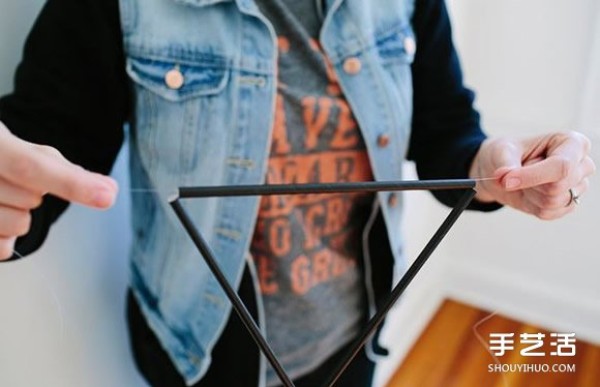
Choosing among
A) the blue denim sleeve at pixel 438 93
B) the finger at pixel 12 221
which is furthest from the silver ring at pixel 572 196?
the finger at pixel 12 221

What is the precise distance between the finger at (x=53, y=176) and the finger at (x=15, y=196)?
0.01 metres

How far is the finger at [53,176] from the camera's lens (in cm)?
23

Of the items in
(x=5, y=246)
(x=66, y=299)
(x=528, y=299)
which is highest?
(x=5, y=246)

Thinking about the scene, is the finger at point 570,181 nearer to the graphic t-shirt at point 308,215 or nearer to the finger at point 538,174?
the finger at point 538,174

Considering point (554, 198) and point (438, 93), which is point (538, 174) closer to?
point (554, 198)

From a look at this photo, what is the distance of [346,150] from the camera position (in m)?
0.47

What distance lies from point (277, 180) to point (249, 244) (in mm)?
60

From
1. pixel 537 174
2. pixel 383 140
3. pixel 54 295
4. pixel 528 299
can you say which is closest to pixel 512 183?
pixel 537 174

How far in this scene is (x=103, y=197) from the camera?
0.77ft

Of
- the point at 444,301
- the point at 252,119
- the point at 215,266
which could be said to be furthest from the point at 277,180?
the point at 444,301

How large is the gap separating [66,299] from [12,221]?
0.76 ft

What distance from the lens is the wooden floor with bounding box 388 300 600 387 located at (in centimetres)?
50

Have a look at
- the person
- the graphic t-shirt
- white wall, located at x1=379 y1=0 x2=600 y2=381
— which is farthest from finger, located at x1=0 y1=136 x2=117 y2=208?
white wall, located at x1=379 y1=0 x2=600 y2=381

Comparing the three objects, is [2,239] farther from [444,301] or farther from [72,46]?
[444,301]
